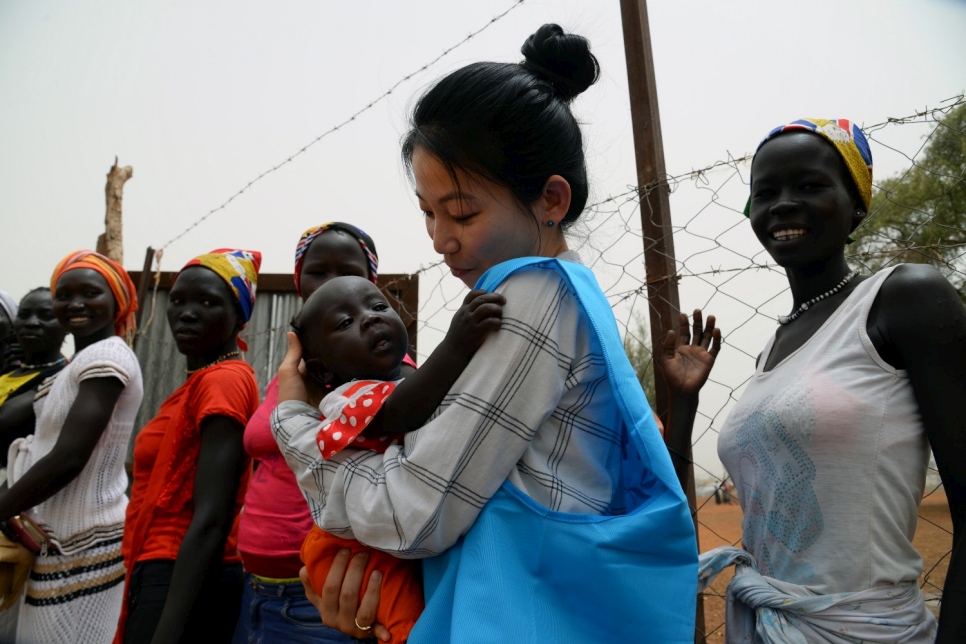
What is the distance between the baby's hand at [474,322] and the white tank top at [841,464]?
2.14 ft

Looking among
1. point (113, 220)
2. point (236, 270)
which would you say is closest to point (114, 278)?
point (236, 270)

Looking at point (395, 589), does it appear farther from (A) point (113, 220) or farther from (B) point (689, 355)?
(A) point (113, 220)

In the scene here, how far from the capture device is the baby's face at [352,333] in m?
1.47

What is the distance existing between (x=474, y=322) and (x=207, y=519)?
1289 millimetres

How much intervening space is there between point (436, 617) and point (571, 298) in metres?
0.51

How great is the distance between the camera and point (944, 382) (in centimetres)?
118

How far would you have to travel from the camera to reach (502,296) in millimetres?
1080

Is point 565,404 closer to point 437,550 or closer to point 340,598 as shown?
point 437,550

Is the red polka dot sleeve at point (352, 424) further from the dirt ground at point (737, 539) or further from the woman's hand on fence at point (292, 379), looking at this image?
the dirt ground at point (737, 539)

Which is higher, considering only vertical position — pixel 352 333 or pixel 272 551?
pixel 352 333

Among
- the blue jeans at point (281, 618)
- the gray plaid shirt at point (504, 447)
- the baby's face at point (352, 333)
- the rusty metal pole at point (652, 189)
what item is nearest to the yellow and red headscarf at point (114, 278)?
the blue jeans at point (281, 618)

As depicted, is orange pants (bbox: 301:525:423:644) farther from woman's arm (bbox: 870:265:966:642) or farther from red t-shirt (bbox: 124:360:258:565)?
red t-shirt (bbox: 124:360:258:565)

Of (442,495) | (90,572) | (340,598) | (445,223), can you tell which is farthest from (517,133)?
(90,572)

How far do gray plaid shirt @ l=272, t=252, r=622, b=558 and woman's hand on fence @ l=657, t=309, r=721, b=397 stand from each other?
2.16 ft
